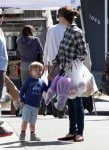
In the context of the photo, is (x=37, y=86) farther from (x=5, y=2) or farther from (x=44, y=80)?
(x=5, y=2)

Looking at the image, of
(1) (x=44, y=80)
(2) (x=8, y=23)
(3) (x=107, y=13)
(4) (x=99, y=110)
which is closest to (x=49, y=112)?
(4) (x=99, y=110)

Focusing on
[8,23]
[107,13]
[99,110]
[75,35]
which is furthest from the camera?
[107,13]

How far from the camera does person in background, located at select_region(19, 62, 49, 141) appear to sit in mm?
9156

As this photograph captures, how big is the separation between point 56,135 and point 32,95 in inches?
34.4

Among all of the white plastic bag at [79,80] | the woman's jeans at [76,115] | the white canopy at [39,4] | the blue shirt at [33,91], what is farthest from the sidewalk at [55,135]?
the white canopy at [39,4]

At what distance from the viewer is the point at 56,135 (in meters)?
9.70

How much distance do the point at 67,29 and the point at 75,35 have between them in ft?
0.52

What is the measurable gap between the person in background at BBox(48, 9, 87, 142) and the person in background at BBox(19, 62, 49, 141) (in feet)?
0.59

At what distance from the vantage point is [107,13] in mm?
23172

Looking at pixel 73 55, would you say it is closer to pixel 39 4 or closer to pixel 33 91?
pixel 33 91

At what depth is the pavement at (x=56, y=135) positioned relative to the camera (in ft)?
28.9

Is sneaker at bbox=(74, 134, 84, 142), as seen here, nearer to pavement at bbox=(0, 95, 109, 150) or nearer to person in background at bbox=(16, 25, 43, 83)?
pavement at bbox=(0, 95, 109, 150)

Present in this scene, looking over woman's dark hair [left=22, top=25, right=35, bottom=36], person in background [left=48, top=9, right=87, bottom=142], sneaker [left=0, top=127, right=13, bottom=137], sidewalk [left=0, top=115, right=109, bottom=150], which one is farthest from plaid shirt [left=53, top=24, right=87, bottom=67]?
woman's dark hair [left=22, top=25, right=35, bottom=36]

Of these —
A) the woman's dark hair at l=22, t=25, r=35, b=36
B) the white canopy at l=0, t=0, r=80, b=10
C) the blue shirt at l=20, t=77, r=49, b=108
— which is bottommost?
the blue shirt at l=20, t=77, r=49, b=108
